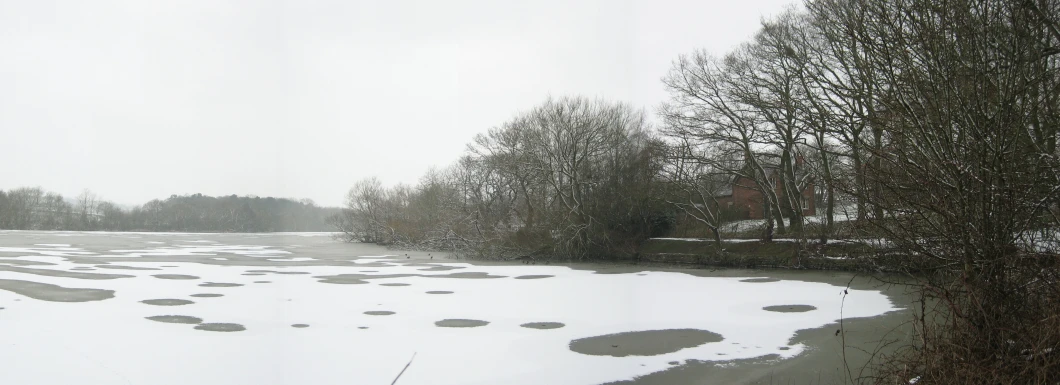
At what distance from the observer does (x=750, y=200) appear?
3569 cm

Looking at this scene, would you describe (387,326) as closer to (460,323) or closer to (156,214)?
(460,323)

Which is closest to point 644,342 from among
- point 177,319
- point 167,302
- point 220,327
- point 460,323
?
point 460,323

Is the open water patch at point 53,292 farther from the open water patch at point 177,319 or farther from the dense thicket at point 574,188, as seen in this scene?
the dense thicket at point 574,188

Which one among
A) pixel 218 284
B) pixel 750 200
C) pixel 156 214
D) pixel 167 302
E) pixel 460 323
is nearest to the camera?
pixel 460 323

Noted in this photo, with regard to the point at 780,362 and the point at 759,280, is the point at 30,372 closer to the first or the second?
the point at 780,362

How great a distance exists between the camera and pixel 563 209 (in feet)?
99.4

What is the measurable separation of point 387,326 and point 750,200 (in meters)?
29.1

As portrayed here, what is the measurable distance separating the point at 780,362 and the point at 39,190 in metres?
121

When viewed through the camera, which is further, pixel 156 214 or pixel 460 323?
pixel 156 214

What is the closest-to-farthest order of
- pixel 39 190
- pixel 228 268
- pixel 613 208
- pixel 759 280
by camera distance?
1. pixel 759 280
2. pixel 228 268
3. pixel 613 208
4. pixel 39 190

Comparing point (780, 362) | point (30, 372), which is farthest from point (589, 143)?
point (30, 372)

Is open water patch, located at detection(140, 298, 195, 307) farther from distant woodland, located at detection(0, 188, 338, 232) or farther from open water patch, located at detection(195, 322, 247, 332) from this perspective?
distant woodland, located at detection(0, 188, 338, 232)

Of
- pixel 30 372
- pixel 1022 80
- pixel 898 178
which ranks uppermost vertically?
pixel 1022 80

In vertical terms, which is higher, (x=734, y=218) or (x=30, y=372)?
(x=734, y=218)
